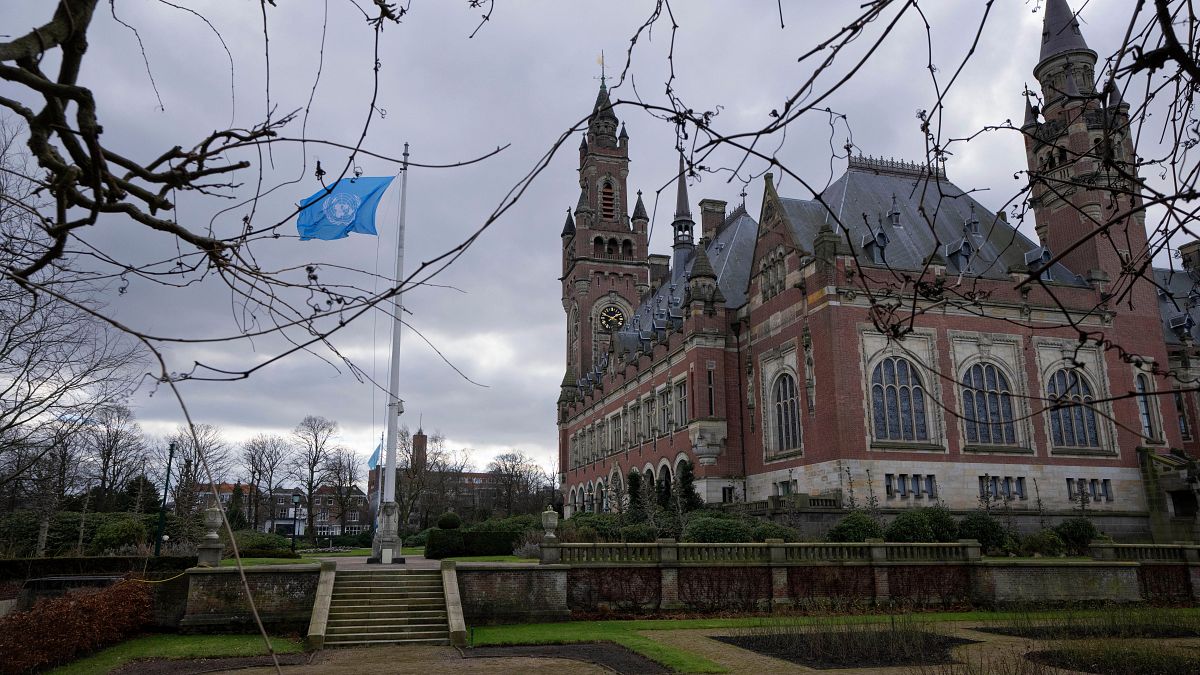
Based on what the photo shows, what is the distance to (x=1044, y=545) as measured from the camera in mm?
30891

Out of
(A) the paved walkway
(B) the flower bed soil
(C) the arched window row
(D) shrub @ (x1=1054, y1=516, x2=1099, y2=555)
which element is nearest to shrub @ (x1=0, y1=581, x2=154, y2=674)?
(A) the paved walkway

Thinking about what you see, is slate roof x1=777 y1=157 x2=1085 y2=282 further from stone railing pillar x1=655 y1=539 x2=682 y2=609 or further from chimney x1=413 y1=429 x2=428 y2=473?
chimney x1=413 y1=429 x2=428 y2=473

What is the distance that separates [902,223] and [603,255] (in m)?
31.2

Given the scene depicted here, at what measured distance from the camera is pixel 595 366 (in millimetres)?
67938

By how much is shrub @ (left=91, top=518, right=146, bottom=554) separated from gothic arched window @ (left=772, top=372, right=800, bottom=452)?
28688mm

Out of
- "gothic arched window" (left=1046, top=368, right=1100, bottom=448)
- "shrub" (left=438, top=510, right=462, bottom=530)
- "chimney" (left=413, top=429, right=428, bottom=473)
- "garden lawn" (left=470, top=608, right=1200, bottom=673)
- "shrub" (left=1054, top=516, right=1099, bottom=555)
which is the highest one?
"chimney" (left=413, top=429, right=428, bottom=473)

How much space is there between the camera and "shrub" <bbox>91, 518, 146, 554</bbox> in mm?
33562

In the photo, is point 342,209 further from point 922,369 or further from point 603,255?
point 603,255

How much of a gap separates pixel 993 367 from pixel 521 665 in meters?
30.1

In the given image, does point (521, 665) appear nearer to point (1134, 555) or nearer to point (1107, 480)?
point (1134, 555)

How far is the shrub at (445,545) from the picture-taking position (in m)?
33.0

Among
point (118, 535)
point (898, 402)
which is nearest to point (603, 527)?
point (898, 402)

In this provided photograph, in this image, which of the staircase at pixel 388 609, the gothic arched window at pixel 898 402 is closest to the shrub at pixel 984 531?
the gothic arched window at pixel 898 402

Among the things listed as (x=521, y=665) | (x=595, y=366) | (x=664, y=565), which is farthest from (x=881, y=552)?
(x=595, y=366)
